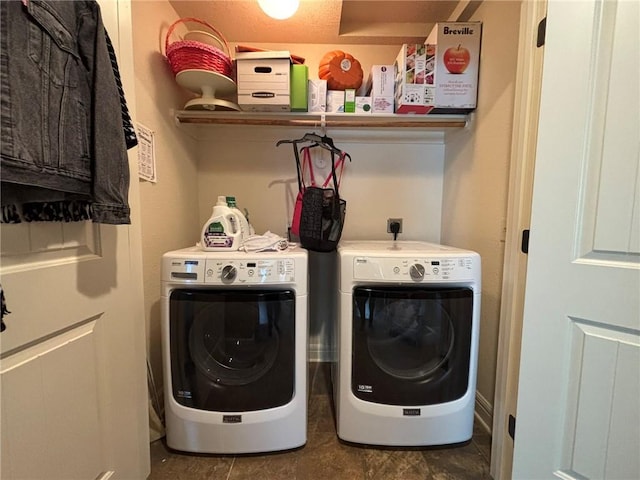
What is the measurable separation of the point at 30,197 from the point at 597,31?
4.99ft

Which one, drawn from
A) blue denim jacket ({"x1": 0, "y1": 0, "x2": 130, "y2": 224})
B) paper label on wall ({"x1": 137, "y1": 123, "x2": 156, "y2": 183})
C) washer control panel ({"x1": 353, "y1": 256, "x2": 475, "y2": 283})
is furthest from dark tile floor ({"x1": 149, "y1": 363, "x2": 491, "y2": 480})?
paper label on wall ({"x1": 137, "y1": 123, "x2": 156, "y2": 183})

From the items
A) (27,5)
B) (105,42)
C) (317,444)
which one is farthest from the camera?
(317,444)

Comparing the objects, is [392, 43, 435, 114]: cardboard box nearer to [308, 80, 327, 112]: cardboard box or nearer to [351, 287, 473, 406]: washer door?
[308, 80, 327, 112]: cardboard box

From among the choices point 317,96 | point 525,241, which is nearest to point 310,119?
point 317,96

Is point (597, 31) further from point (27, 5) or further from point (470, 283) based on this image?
point (27, 5)

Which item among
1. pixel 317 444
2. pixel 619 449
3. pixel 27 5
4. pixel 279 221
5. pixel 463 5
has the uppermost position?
pixel 463 5

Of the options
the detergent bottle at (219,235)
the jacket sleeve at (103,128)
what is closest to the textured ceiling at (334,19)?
the jacket sleeve at (103,128)

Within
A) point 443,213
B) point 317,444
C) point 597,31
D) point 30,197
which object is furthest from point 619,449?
point 30,197

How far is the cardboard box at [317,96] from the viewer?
1601 mm

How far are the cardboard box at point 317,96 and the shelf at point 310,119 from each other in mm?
40

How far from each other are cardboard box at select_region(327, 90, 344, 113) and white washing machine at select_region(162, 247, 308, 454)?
3.00 feet

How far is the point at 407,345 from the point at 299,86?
140 centimetres

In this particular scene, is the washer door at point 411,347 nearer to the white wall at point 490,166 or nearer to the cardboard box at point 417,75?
the white wall at point 490,166

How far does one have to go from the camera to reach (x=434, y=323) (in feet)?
4.05
